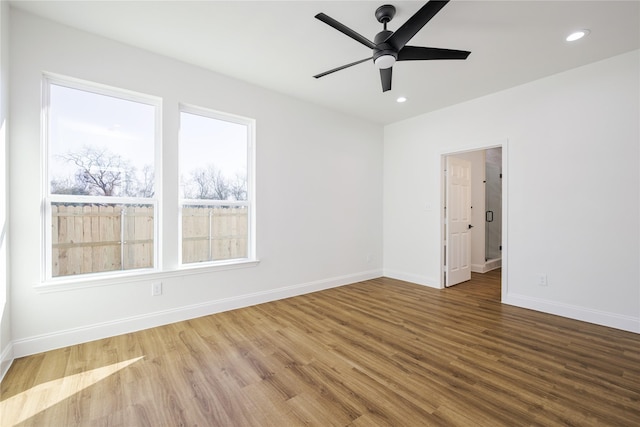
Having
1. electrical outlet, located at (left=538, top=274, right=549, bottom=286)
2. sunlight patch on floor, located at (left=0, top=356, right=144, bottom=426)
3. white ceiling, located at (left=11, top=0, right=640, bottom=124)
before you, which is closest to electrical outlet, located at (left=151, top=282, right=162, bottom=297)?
sunlight patch on floor, located at (left=0, top=356, right=144, bottom=426)

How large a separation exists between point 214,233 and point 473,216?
4837 millimetres

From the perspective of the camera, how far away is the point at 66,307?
97.7 inches

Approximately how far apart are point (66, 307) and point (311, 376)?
2270mm

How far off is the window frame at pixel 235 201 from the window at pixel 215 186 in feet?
0.04

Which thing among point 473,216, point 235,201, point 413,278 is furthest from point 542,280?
point 235,201

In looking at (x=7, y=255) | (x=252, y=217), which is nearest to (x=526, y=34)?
(x=252, y=217)

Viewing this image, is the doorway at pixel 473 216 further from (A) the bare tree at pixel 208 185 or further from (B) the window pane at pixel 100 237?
(B) the window pane at pixel 100 237

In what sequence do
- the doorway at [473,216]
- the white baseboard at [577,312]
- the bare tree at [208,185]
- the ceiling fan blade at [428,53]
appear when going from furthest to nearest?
1. the doorway at [473,216]
2. the bare tree at [208,185]
3. the white baseboard at [577,312]
4. the ceiling fan blade at [428,53]

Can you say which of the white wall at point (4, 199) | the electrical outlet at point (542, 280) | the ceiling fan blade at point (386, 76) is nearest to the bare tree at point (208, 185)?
the white wall at point (4, 199)

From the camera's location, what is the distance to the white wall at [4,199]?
6.79ft

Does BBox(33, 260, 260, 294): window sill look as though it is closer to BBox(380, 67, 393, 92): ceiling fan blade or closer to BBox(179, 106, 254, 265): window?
BBox(179, 106, 254, 265): window

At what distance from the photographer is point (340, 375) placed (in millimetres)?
2051

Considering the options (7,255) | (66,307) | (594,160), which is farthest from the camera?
(594,160)

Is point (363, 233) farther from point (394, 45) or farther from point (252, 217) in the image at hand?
point (394, 45)
